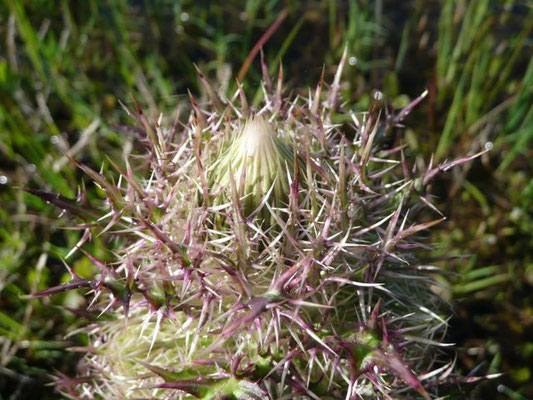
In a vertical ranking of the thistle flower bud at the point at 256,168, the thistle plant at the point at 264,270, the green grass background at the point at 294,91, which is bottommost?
the green grass background at the point at 294,91

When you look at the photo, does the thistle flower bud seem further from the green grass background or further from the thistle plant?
the green grass background

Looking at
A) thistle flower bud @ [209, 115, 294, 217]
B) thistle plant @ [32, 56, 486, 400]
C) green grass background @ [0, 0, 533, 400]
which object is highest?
thistle flower bud @ [209, 115, 294, 217]

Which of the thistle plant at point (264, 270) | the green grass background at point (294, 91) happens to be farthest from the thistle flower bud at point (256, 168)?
the green grass background at point (294, 91)

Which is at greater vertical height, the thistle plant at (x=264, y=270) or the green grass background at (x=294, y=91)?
the thistle plant at (x=264, y=270)

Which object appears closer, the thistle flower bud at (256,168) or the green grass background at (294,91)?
the thistle flower bud at (256,168)

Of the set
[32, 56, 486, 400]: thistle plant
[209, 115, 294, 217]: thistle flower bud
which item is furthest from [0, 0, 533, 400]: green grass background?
[209, 115, 294, 217]: thistle flower bud

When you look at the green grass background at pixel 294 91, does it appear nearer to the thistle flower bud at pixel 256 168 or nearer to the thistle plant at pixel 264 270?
the thistle plant at pixel 264 270

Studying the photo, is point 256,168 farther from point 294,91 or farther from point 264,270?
point 294,91

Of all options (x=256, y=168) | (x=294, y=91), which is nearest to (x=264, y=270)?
(x=256, y=168)
